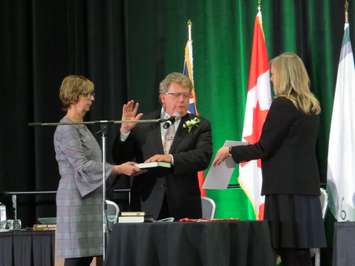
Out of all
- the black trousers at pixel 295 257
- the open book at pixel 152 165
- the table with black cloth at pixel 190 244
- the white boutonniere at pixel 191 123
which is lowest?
the black trousers at pixel 295 257

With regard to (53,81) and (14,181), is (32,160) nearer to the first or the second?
(14,181)

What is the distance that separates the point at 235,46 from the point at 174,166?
2.69 metres

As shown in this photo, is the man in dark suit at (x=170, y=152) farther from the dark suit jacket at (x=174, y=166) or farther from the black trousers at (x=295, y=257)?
the black trousers at (x=295, y=257)

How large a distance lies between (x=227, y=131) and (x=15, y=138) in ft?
6.43

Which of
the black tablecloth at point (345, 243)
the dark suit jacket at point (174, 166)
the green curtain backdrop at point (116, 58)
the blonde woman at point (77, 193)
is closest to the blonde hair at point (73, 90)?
the blonde woman at point (77, 193)

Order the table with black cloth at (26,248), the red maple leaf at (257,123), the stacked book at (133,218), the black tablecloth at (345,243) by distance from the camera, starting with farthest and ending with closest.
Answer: the red maple leaf at (257,123), the table with black cloth at (26,248), the black tablecloth at (345,243), the stacked book at (133,218)

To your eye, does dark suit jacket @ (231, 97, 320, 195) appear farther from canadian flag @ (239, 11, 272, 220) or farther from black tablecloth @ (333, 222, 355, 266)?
canadian flag @ (239, 11, 272, 220)

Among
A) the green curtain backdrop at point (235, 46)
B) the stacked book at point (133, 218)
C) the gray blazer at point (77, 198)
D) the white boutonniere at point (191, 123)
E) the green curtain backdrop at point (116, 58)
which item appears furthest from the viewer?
the green curtain backdrop at point (116, 58)

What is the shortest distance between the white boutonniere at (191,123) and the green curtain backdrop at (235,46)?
204 cm

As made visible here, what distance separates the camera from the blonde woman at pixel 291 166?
12.9 ft

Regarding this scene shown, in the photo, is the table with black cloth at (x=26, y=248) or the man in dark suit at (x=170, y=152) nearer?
the man in dark suit at (x=170, y=152)

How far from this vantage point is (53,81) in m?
6.88

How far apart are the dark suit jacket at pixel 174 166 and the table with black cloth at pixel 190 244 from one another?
0.82 metres

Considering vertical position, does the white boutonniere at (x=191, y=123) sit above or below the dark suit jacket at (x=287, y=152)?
above
